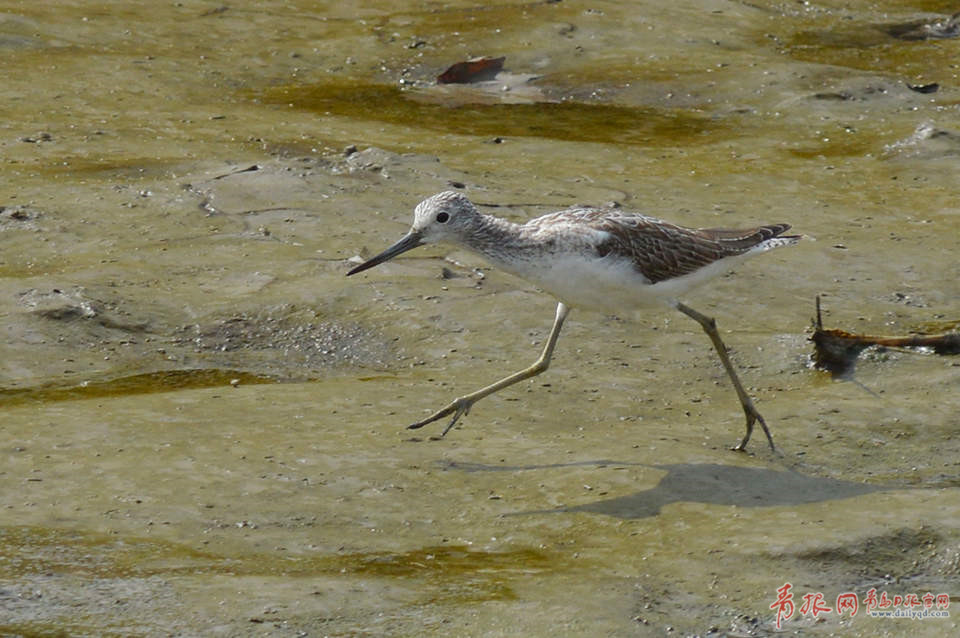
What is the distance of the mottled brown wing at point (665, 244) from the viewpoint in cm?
686

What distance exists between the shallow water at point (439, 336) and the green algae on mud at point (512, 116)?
0.05 meters

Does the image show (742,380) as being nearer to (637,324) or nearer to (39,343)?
(637,324)

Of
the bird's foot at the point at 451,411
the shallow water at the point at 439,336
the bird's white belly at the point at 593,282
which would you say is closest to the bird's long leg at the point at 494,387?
the bird's foot at the point at 451,411

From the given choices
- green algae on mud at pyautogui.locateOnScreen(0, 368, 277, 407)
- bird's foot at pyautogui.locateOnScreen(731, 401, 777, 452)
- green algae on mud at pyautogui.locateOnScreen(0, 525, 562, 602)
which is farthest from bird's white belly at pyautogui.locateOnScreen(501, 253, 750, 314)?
green algae on mud at pyautogui.locateOnScreen(0, 368, 277, 407)

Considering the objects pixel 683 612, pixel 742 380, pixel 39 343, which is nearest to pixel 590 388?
pixel 742 380

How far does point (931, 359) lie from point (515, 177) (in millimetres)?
3849

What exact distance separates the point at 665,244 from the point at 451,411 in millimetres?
1342

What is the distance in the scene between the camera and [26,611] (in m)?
5.09

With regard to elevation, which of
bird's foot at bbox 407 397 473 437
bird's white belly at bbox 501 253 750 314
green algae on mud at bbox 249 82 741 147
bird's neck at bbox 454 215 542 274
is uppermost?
bird's neck at bbox 454 215 542 274

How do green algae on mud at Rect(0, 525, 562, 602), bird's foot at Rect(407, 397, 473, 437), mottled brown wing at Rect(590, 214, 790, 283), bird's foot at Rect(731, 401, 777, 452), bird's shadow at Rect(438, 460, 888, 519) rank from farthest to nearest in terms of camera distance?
1. mottled brown wing at Rect(590, 214, 790, 283)
2. bird's foot at Rect(407, 397, 473, 437)
3. bird's foot at Rect(731, 401, 777, 452)
4. bird's shadow at Rect(438, 460, 888, 519)
5. green algae on mud at Rect(0, 525, 562, 602)

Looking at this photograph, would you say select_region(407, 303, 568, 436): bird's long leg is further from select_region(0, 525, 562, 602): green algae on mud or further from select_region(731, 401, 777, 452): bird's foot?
select_region(0, 525, 562, 602): green algae on mud

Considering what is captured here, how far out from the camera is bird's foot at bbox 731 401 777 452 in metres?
6.62

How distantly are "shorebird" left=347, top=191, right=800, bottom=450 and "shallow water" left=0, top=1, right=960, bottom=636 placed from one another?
47 cm

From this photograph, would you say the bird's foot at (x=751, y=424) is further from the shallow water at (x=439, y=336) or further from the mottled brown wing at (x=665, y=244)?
the mottled brown wing at (x=665, y=244)
